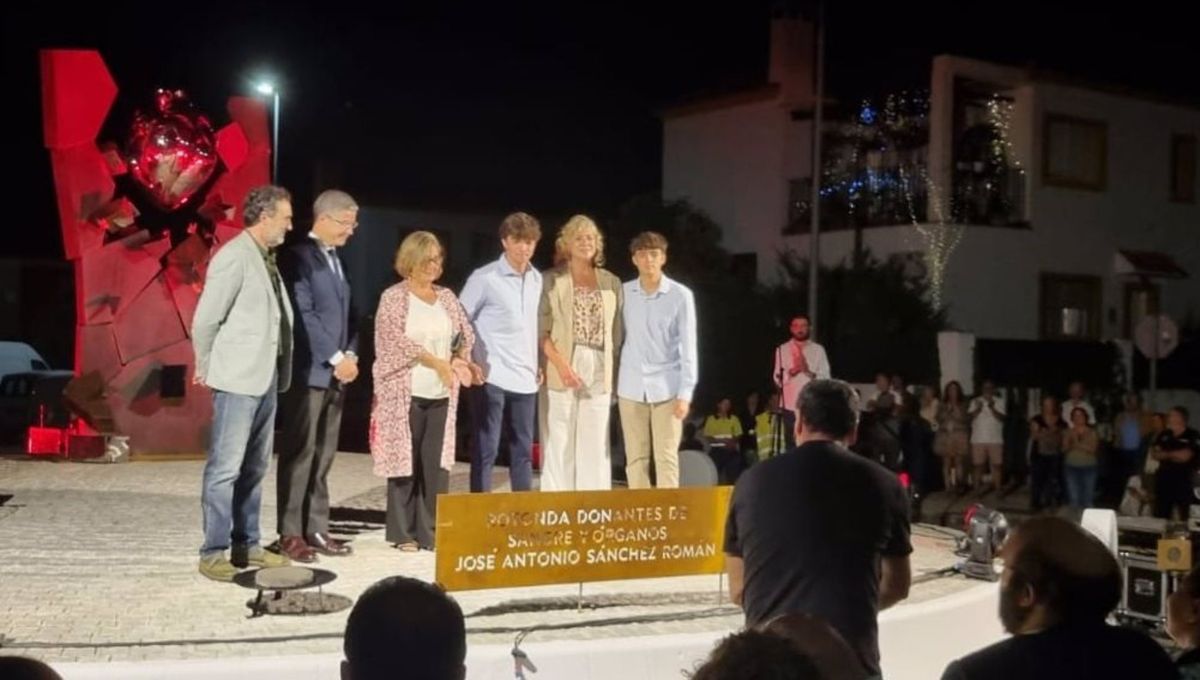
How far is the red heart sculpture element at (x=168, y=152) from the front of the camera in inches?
566

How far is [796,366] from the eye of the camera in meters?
13.1

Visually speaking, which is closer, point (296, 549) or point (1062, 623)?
point (1062, 623)

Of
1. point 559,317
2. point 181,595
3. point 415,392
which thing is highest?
point 559,317

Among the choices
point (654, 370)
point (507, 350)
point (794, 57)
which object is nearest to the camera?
point (507, 350)

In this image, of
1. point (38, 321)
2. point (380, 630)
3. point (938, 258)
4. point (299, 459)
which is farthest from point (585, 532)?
point (38, 321)

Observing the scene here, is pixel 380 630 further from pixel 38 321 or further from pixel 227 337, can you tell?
pixel 38 321

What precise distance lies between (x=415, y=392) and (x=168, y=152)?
24.7 ft

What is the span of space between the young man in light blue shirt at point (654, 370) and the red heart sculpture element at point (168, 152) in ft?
23.3

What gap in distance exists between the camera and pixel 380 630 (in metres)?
2.74

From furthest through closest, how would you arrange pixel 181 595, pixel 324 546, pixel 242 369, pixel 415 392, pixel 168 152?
pixel 168 152 < pixel 415 392 < pixel 324 546 < pixel 242 369 < pixel 181 595

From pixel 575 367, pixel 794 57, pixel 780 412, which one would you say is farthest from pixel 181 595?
pixel 794 57

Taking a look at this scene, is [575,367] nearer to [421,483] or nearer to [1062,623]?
[421,483]

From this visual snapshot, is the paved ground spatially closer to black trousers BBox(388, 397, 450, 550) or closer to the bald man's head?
black trousers BBox(388, 397, 450, 550)

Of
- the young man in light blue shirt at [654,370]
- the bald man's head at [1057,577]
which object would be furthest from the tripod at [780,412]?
the bald man's head at [1057,577]
